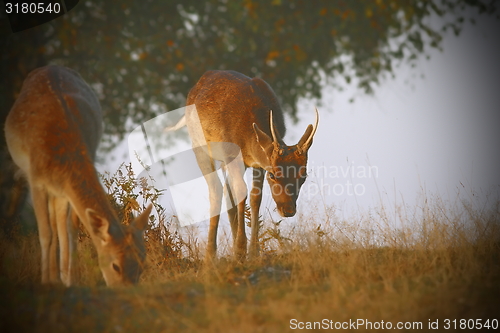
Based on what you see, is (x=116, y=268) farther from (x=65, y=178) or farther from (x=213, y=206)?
(x=213, y=206)

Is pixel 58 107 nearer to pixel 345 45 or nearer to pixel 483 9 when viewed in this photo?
pixel 345 45

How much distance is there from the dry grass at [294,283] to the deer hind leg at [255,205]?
21cm

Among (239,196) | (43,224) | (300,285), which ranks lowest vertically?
(300,285)

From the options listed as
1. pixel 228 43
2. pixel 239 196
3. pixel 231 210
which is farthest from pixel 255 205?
pixel 228 43

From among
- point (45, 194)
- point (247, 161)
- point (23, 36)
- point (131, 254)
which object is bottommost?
point (131, 254)

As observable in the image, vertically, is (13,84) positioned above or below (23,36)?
below

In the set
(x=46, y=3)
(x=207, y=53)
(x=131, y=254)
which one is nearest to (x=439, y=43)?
(x=207, y=53)

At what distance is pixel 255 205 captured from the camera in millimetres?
8555

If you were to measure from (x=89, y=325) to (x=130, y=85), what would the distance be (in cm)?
780

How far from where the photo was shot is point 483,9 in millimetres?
11812

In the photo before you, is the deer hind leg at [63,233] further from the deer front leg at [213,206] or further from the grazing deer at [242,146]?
the deer front leg at [213,206]

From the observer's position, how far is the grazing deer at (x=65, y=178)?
19.8 feet

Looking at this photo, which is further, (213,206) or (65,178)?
(213,206)

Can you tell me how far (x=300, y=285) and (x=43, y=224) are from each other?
317 centimetres
